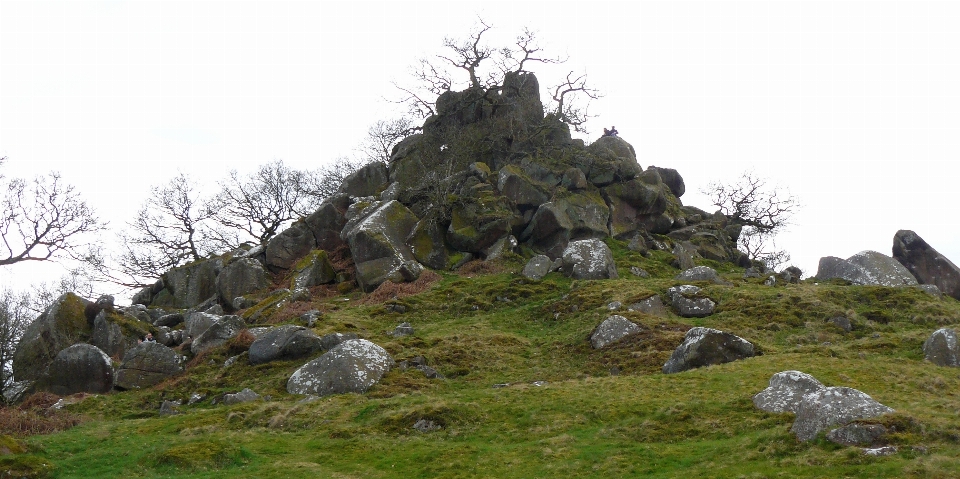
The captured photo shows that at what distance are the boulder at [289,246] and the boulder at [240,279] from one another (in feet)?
5.60

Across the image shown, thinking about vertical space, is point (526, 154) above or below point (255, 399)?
above

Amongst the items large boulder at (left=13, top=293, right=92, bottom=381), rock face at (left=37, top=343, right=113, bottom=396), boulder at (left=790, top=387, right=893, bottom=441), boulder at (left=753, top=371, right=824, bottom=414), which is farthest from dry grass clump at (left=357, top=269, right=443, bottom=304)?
boulder at (left=790, top=387, right=893, bottom=441)

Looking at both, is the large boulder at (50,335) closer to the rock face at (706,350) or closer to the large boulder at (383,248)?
the large boulder at (383,248)

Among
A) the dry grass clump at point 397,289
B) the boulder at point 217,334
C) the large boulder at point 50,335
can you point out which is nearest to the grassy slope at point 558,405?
the boulder at point 217,334

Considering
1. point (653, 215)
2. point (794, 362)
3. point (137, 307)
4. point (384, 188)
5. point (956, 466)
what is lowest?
point (956, 466)

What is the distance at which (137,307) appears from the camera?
44562 millimetres

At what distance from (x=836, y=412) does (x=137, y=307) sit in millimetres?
39987

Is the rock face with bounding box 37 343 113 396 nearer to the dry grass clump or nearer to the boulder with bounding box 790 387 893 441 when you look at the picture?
the dry grass clump

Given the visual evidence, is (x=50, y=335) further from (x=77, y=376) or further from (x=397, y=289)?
(x=397, y=289)

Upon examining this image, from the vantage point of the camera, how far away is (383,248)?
42719 mm

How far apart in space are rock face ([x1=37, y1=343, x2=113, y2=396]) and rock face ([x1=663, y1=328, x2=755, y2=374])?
2165 cm

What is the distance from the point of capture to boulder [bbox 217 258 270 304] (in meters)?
45.2

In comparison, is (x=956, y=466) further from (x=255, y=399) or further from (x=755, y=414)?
(x=255, y=399)

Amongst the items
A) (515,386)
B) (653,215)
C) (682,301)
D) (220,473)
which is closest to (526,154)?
(653,215)
